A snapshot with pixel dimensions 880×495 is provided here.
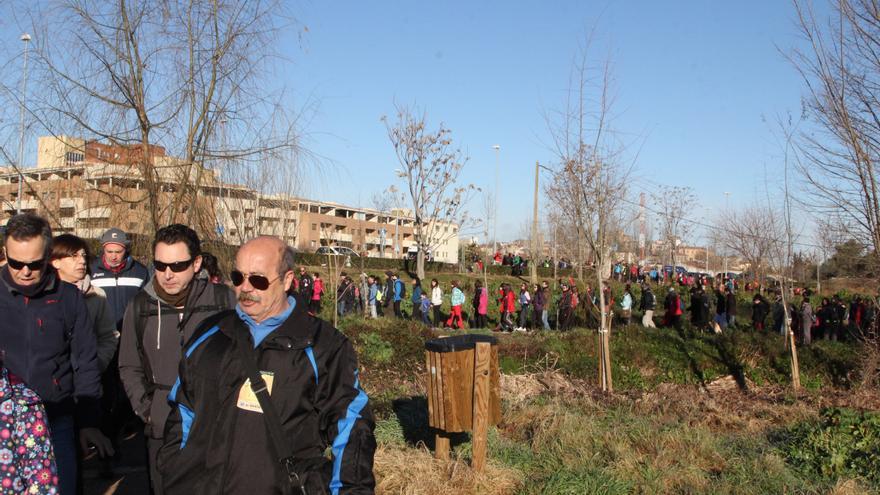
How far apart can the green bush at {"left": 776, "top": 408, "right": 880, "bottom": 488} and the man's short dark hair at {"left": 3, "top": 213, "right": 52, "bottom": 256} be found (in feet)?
19.2

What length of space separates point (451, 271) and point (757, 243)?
33517mm

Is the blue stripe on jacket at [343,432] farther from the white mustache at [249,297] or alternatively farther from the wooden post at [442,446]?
the wooden post at [442,446]

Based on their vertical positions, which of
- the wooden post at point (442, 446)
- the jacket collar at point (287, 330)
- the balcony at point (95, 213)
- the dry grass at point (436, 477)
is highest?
the balcony at point (95, 213)

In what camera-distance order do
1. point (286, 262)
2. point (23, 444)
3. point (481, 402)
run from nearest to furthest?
point (23, 444), point (286, 262), point (481, 402)

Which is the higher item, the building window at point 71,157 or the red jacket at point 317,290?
the building window at point 71,157

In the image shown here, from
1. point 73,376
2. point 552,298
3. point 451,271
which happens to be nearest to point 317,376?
point 73,376

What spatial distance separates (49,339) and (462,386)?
3058mm

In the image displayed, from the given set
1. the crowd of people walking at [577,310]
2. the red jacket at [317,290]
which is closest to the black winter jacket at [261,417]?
the crowd of people walking at [577,310]

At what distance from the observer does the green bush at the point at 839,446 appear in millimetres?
6184

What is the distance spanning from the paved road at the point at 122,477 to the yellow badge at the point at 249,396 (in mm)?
3737

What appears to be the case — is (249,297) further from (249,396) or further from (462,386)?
(462,386)

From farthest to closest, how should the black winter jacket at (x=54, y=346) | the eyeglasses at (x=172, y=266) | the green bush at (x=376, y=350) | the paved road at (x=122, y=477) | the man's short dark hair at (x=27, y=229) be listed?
the green bush at (x=376, y=350), the paved road at (x=122, y=477), the eyeglasses at (x=172, y=266), the black winter jacket at (x=54, y=346), the man's short dark hair at (x=27, y=229)

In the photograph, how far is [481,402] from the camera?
19.5ft

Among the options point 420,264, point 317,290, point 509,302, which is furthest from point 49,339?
point 420,264
